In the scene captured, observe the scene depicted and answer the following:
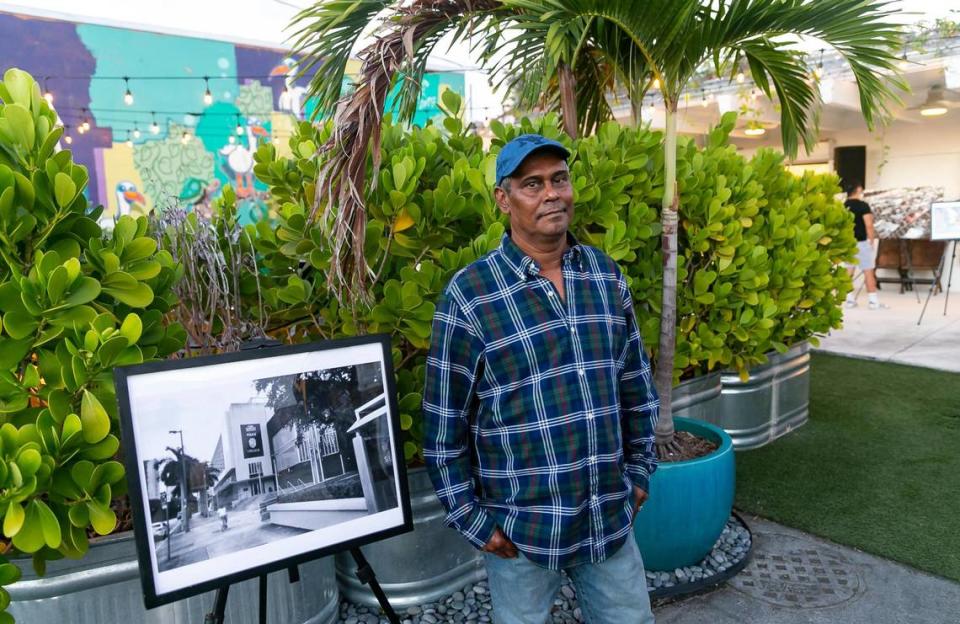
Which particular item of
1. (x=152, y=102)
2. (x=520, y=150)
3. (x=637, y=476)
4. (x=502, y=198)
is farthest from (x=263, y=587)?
(x=152, y=102)

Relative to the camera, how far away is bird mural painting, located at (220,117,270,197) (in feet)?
43.4

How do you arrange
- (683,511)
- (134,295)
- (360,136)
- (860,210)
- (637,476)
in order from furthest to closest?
(860,210)
(683,511)
(360,136)
(637,476)
(134,295)

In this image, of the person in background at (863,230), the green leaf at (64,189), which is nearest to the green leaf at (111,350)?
the green leaf at (64,189)

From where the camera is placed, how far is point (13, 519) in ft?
4.50

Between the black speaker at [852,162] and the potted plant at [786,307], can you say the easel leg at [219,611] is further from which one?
the black speaker at [852,162]

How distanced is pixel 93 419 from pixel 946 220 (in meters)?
9.21

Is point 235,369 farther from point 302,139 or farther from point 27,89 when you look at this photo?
point 302,139

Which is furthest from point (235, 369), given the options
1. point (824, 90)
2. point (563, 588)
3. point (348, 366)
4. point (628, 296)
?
point (824, 90)

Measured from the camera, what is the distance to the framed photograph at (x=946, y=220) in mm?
7746

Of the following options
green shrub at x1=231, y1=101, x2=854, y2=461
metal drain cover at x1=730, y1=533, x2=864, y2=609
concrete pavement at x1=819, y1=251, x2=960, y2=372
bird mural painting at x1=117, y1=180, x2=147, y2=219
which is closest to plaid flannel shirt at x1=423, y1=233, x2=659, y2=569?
green shrub at x1=231, y1=101, x2=854, y2=461

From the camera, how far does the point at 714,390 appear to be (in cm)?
409

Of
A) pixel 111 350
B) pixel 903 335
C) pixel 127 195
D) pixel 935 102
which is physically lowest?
pixel 903 335

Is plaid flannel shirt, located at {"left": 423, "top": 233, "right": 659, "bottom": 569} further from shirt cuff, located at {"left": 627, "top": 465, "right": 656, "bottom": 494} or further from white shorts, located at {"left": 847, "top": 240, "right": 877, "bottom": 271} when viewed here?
white shorts, located at {"left": 847, "top": 240, "right": 877, "bottom": 271}

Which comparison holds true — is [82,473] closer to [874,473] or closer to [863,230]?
[874,473]
